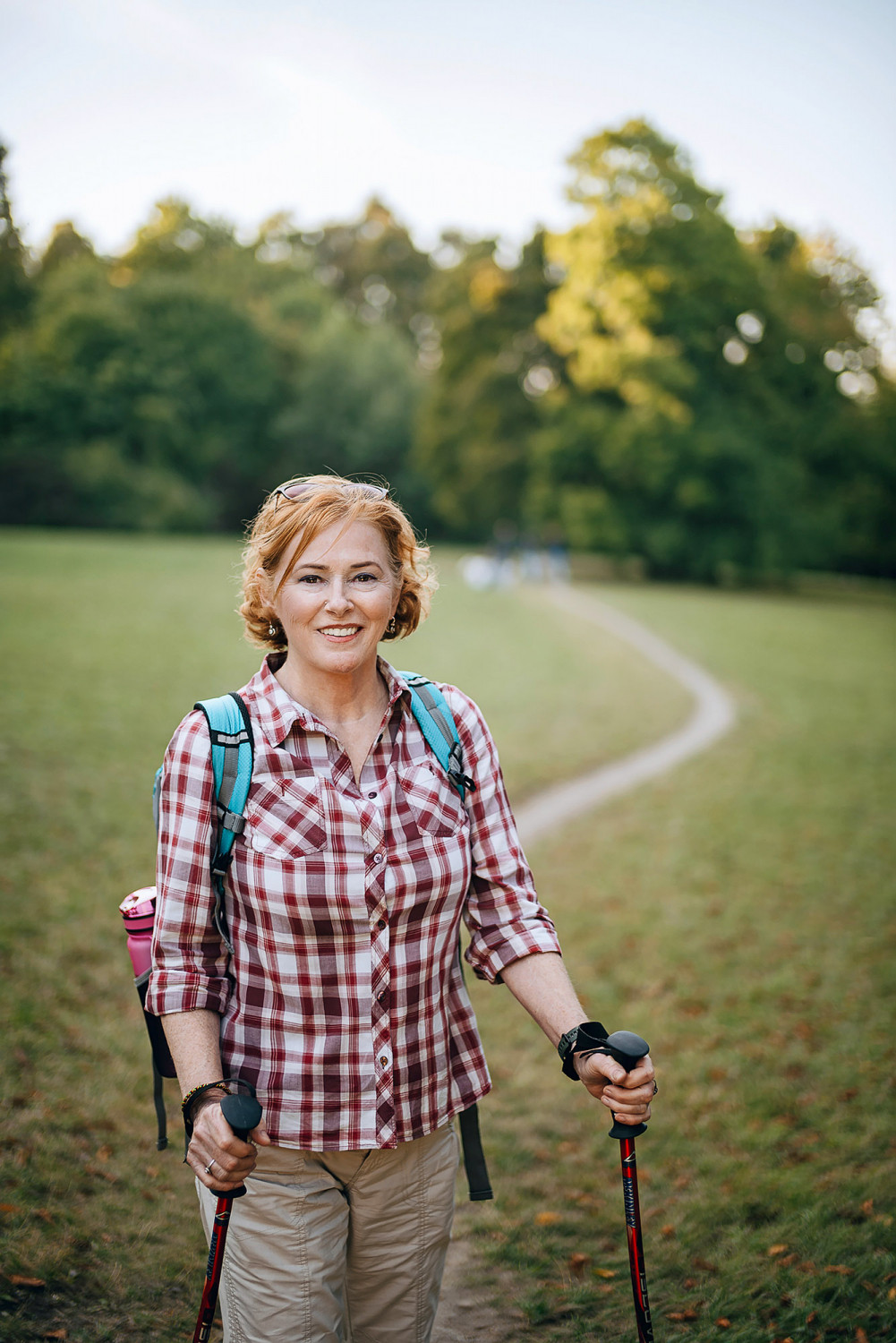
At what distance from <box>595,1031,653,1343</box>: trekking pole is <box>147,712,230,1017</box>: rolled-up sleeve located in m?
0.86

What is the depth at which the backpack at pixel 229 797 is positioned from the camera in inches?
82.0

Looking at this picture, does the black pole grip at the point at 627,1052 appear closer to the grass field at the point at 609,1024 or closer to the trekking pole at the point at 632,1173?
the trekking pole at the point at 632,1173

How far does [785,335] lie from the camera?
114 feet

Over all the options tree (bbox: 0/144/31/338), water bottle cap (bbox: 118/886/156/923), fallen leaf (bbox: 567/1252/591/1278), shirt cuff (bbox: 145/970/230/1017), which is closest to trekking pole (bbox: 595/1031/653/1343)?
shirt cuff (bbox: 145/970/230/1017)

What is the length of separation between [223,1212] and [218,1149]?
0.22 metres

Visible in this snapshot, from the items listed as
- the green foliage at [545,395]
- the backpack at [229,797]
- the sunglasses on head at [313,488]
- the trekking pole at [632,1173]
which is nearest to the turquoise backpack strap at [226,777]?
the backpack at [229,797]

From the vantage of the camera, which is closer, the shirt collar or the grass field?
the shirt collar

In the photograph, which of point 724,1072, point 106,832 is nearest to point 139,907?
point 724,1072

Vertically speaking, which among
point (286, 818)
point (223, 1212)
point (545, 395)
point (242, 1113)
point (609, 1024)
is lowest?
point (609, 1024)

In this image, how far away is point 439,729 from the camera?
2309 millimetres

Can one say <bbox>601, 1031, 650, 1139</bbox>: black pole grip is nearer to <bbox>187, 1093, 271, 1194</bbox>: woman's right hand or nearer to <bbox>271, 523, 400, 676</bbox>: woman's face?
<bbox>187, 1093, 271, 1194</bbox>: woman's right hand

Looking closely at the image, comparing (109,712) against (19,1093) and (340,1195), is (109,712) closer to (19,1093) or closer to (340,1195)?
(19,1093)

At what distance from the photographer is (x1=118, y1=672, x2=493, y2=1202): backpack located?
208 centimetres

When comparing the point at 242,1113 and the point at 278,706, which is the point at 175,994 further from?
the point at 278,706
